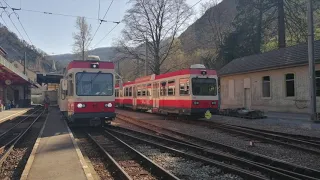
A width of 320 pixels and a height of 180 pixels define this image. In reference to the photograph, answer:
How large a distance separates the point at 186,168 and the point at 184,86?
12.5 meters

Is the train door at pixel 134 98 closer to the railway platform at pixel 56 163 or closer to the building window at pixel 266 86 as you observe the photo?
the building window at pixel 266 86

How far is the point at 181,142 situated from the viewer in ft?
38.3

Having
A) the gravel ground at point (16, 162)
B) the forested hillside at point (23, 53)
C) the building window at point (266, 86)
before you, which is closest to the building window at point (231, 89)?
the building window at point (266, 86)

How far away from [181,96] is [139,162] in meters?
11.9

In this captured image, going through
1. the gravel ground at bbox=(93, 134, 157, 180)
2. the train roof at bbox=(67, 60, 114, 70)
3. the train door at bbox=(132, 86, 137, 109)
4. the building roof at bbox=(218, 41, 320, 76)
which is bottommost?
the gravel ground at bbox=(93, 134, 157, 180)

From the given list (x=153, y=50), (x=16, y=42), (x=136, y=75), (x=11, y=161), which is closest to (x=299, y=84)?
(x=11, y=161)

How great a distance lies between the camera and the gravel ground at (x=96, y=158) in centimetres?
792

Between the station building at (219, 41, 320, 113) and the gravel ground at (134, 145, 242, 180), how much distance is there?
52.6 feet

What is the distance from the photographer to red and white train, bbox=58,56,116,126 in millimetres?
14977

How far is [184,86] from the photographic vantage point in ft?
67.1

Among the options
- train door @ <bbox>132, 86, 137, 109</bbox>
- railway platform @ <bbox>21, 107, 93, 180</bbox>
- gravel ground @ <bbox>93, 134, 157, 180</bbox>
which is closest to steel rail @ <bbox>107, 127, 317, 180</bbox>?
gravel ground @ <bbox>93, 134, 157, 180</bbox>

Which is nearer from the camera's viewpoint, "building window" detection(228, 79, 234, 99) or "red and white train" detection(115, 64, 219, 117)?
"red and white train" detection(115, 64, 219, 117)

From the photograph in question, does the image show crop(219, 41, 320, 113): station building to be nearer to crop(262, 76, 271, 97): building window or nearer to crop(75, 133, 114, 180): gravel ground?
crop(262, 76, 271, 97): building window

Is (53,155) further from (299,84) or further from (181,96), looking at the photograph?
(299,84)
